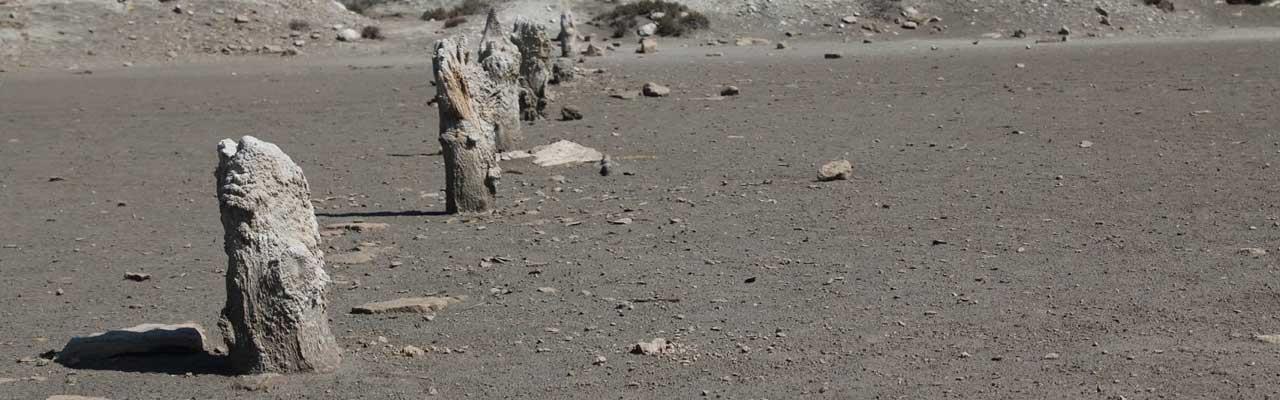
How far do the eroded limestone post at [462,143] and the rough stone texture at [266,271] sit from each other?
483 centimetres

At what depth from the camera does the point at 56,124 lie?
835 inches

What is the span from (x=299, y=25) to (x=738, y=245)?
2226 centimetres

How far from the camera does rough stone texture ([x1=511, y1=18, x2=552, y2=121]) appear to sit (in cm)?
2031

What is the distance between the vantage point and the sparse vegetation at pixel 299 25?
3216 cm

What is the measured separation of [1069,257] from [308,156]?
9.25 m

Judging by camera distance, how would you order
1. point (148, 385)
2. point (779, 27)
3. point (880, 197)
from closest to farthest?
point (148, 385) < point (880, 197) < point (779, 27)

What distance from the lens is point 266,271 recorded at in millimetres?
8062

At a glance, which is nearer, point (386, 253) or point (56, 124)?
point (386, 253)

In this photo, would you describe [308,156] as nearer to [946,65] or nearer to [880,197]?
[880,197]

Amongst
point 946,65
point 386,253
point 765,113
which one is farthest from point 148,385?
point 946,65

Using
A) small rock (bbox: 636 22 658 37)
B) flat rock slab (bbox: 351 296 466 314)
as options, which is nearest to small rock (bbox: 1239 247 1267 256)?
flat rock slab (bbox: 351 296 466 314)

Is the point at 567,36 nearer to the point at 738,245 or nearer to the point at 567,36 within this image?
the point at 567,36

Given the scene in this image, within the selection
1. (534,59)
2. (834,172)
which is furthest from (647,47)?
(834,172)

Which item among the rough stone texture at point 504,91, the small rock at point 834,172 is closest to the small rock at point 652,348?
the small rock at point 834,172
